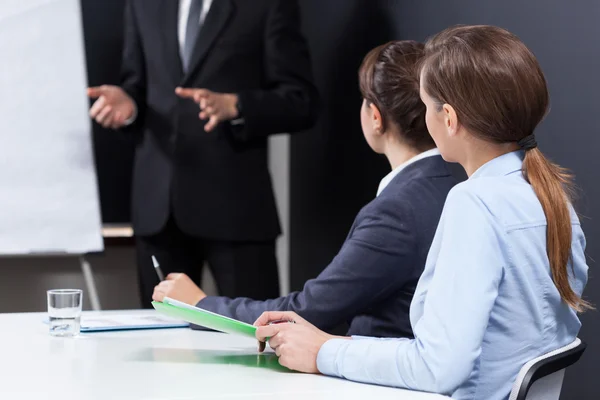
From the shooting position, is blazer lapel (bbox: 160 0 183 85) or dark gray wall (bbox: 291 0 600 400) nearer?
dark gray wall (bbox: 291 0 600 400)

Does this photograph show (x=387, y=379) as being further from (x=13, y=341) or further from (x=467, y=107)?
(x=13, y=341)

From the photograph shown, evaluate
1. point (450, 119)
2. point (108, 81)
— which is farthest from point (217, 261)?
point (450, 119)

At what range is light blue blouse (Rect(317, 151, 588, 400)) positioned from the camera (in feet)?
3.98

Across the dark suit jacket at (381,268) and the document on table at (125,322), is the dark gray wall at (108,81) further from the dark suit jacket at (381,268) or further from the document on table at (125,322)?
the dark suit jacket at (381,268)

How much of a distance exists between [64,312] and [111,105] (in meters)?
1.43

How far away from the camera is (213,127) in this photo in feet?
9.89

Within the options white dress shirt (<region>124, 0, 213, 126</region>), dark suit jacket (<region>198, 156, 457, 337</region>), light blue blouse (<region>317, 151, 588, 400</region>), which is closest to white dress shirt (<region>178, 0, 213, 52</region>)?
white dress shirt (<region>124, 0, 213, 126</region>)

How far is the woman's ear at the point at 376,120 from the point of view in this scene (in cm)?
189

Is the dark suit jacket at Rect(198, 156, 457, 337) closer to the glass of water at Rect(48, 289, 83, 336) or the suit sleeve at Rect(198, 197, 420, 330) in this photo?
the suit sleeve at Rect(198, 197, 420, 330)

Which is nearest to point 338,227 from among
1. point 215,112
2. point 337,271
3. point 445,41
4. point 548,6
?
point 215,112

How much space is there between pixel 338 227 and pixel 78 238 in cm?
105

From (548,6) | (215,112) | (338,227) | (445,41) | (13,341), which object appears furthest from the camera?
(338,227)

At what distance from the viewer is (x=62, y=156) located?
10.6 ft

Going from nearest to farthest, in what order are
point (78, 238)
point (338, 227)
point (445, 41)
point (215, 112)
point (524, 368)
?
point (524, 368), point (445, 41), point (215, 112), point (78, 238), point (338, 227)
